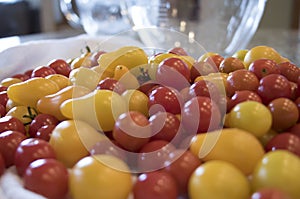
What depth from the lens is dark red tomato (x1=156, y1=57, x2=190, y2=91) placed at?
0.53 meters

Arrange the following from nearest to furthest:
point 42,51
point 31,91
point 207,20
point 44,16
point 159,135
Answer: point 159,135
point 31,91
point 42,51
point 207,20
point 44,16

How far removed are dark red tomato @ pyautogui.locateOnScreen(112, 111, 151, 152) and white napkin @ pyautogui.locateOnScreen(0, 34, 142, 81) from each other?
0.47 metres

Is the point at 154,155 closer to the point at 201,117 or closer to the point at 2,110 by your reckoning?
the point at 201,117

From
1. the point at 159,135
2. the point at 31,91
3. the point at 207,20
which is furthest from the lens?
the point at 207,20

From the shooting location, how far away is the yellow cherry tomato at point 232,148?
0.39 meters

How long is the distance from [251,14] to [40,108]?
0.82 metres

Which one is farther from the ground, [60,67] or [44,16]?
[60,67]

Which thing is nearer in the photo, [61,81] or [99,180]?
[99,180]

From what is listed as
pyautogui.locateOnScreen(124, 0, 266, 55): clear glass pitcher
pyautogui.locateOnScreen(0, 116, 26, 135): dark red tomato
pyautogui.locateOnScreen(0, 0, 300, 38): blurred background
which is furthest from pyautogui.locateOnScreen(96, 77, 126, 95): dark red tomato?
pyautogui.locateOnScreen(0, 0, 300, 38): blurred background

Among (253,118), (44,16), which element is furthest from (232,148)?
(44,16)

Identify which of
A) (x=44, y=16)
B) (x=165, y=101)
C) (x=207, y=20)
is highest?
(x=165, y=101)

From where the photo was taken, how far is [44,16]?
9.93 feet

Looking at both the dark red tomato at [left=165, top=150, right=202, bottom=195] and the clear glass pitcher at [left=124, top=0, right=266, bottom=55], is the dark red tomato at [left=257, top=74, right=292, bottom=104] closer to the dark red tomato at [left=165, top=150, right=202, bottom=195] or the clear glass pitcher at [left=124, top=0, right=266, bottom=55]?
the dark red tomato at [left=165, top=150, right=202, bottom=195]

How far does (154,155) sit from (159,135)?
0.03m
